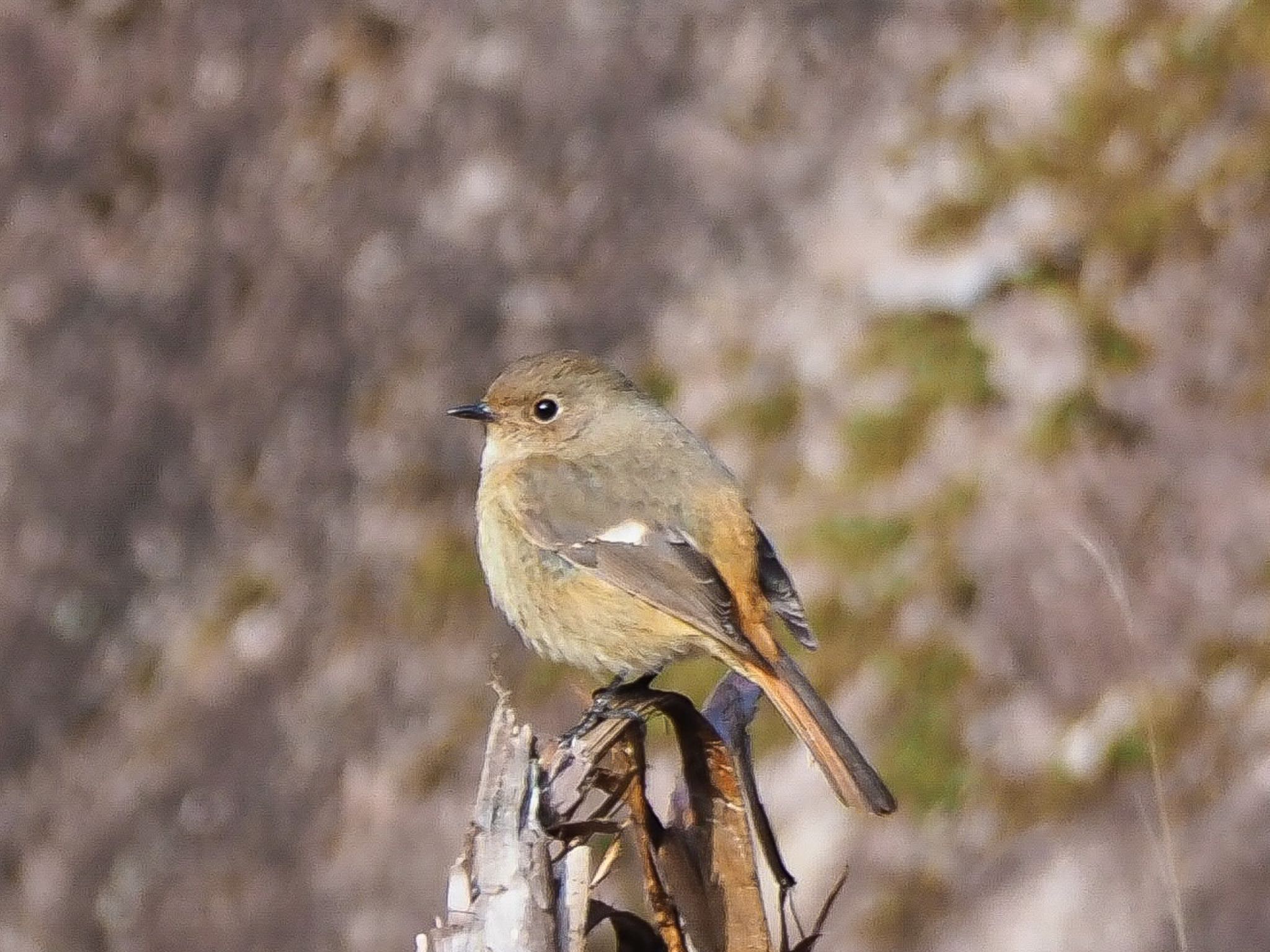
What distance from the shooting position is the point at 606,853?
9.14 feet

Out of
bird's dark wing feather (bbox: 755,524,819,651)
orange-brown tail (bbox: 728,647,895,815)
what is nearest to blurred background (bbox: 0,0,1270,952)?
bird's dark wing feather (bbox: 755,524,819,651)

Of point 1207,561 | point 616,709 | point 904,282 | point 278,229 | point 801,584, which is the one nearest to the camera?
point 616,709

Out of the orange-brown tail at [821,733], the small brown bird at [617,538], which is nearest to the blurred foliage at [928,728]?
the small brown bird at [617,538]

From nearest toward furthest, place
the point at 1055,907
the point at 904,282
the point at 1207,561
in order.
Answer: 1. the point at 1055,907
2. the point at 1207,561
3. the point at 904,282

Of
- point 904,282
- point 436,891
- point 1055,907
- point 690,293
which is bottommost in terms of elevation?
point 1055,907

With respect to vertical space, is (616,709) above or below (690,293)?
below

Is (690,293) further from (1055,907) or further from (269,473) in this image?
(1055,907)

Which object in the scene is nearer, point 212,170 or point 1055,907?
point 1055,907

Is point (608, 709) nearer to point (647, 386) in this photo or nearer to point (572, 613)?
point (572, 613)

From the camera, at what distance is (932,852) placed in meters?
5.79

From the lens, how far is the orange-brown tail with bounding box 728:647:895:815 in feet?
10.6

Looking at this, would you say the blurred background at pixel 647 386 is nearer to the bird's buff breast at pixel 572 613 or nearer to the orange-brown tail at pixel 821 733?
the bird's buff breast at pixel 572 613

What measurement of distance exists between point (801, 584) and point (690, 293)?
1.87 metres

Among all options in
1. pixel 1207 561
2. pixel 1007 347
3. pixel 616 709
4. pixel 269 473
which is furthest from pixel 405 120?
pixel 616 709
